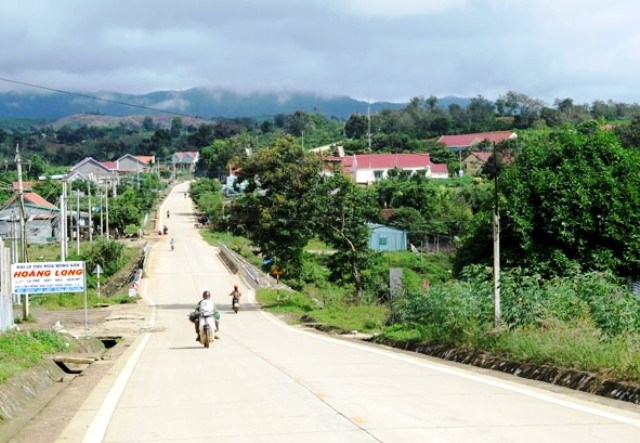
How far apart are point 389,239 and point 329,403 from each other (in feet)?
224

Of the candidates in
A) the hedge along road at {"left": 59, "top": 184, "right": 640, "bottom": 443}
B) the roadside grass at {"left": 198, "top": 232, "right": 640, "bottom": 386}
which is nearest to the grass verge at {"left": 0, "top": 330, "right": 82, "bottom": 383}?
the hedge along road at {"left": 59, "top": 184, "right": 640, "bottom": 443}

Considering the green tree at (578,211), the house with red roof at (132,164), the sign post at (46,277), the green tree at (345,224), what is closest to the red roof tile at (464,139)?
the house with red roof at (132,164)

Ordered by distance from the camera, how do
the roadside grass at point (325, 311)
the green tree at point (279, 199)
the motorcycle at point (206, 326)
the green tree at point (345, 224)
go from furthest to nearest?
the green tree at point (279, 199)
the green tree at point (345, 224)
the roadside grass at point (325, 311)
the motorcycle at point (206, 326)

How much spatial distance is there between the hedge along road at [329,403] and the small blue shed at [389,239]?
5564 cm

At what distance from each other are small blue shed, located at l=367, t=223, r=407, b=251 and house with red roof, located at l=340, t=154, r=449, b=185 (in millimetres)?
29407

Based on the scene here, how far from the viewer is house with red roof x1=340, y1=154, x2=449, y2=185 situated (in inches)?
4306

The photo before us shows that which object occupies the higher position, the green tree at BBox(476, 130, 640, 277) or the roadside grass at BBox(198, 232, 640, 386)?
the green tree at BBox(476, 130, 640, 277)

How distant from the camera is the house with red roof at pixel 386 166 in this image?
109 meters

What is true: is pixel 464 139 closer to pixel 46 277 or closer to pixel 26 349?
pixel 46 277

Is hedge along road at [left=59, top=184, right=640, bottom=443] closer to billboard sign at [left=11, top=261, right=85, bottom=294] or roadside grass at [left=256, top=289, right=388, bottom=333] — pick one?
billboard sign at [left=11, top=261, right=85, bottom=294]

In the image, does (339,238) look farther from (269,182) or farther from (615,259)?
(615,259)

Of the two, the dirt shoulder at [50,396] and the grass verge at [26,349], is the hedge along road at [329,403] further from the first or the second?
the grass verge at [26,349]

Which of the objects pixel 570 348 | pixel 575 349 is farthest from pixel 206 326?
pixel 575 349

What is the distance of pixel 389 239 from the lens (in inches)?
3108
